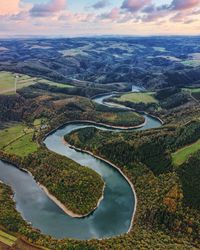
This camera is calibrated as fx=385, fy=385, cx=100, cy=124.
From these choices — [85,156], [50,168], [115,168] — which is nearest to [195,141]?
[115,168]

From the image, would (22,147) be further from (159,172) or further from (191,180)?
(191,180)

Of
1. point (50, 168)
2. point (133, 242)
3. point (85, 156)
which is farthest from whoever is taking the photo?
point (85, 156)

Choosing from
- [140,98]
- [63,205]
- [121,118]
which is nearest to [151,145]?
[63,205]

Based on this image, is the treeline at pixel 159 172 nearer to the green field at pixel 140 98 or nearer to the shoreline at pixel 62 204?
the shoreline at pixel 62 204

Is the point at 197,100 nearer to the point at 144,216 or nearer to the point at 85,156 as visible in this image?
the point at 85,156

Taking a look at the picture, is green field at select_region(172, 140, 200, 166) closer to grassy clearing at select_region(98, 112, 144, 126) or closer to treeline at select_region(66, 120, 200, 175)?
treeline at select_region(66, 120, 200, 175)

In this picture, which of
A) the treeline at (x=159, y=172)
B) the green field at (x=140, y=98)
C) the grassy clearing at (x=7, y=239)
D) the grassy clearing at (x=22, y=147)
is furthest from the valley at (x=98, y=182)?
the green field at (x=140, y=98)

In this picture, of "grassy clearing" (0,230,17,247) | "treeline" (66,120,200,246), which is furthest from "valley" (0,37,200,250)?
"treeline" (66,120,200,246)
